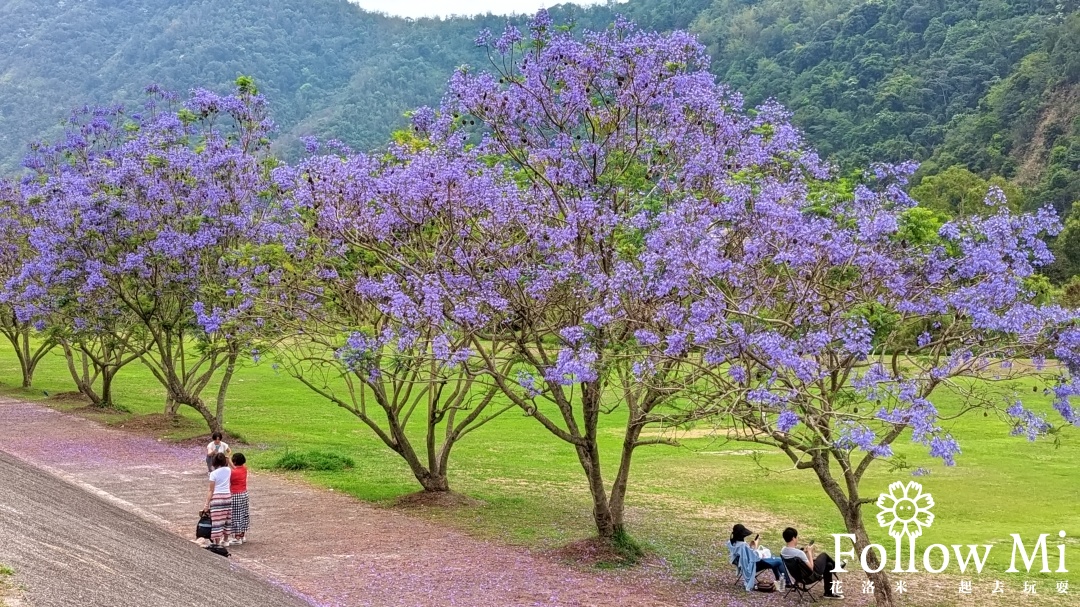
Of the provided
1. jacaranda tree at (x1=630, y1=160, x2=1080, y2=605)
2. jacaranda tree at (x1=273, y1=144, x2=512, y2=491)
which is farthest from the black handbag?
jacaranda tree at (x1=630, y1=160, x2=1080, y2=605)

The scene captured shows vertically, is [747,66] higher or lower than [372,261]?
higher

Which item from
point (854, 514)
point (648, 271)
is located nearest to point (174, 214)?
point (648, 271)

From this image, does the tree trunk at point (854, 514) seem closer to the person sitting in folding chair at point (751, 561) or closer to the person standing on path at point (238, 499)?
the person sitting in folding chair at point (751, 561)

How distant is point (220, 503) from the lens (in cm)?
1302

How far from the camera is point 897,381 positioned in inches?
401

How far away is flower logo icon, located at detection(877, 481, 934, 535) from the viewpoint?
11.0 m

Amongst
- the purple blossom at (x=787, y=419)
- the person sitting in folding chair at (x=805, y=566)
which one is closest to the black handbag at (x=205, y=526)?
the person sitting in folding chair at (x=805, y=566)

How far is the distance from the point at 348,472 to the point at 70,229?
8143 millimetres

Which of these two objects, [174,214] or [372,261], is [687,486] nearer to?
[372,261]

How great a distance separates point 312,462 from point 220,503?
7.97 meters

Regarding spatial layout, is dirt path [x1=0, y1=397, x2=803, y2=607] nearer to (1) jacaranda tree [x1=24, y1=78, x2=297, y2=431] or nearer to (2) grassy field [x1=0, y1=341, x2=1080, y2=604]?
(2) grassy field [x1=0, y1=341, x2=1080, y2=604]

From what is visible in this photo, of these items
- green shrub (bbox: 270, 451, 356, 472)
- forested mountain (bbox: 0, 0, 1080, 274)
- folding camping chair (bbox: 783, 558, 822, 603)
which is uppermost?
forested mountain (bbox: 0, 0, 1080, 274)

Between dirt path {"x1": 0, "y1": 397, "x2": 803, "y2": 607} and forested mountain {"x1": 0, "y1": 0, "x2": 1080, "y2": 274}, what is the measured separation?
28.2m

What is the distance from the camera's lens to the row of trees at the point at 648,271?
404 inches
